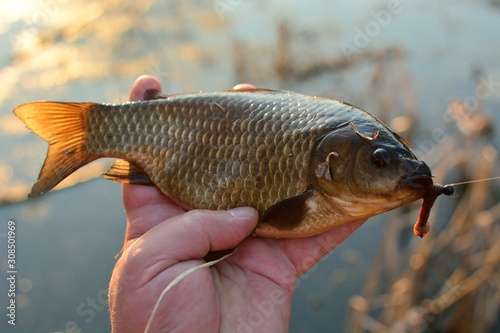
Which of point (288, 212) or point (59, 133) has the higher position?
point (59, 133)

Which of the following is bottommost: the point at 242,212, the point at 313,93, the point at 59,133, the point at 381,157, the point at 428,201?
the point at 313,93

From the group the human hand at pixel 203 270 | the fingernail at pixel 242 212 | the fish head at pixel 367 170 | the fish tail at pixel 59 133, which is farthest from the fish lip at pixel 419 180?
the fish tail at pixel 59 133

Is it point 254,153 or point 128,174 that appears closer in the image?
point 254,153

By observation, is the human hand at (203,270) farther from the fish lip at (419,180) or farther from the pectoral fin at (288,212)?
the fish lip at (419,180)

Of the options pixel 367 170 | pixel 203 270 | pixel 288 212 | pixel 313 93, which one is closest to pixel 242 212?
pixel 288 212

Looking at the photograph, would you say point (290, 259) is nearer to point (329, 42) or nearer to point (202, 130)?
point (202, 130)

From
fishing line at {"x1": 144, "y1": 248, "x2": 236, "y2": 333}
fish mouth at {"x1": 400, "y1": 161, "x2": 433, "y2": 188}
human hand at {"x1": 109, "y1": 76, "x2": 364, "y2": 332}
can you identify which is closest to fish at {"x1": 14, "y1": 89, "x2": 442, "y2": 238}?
fish mouth at {"x1": 400, "y1": 161, "x2": 433, "y2": 188}

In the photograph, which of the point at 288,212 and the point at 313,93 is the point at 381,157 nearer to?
the point at 288,212
